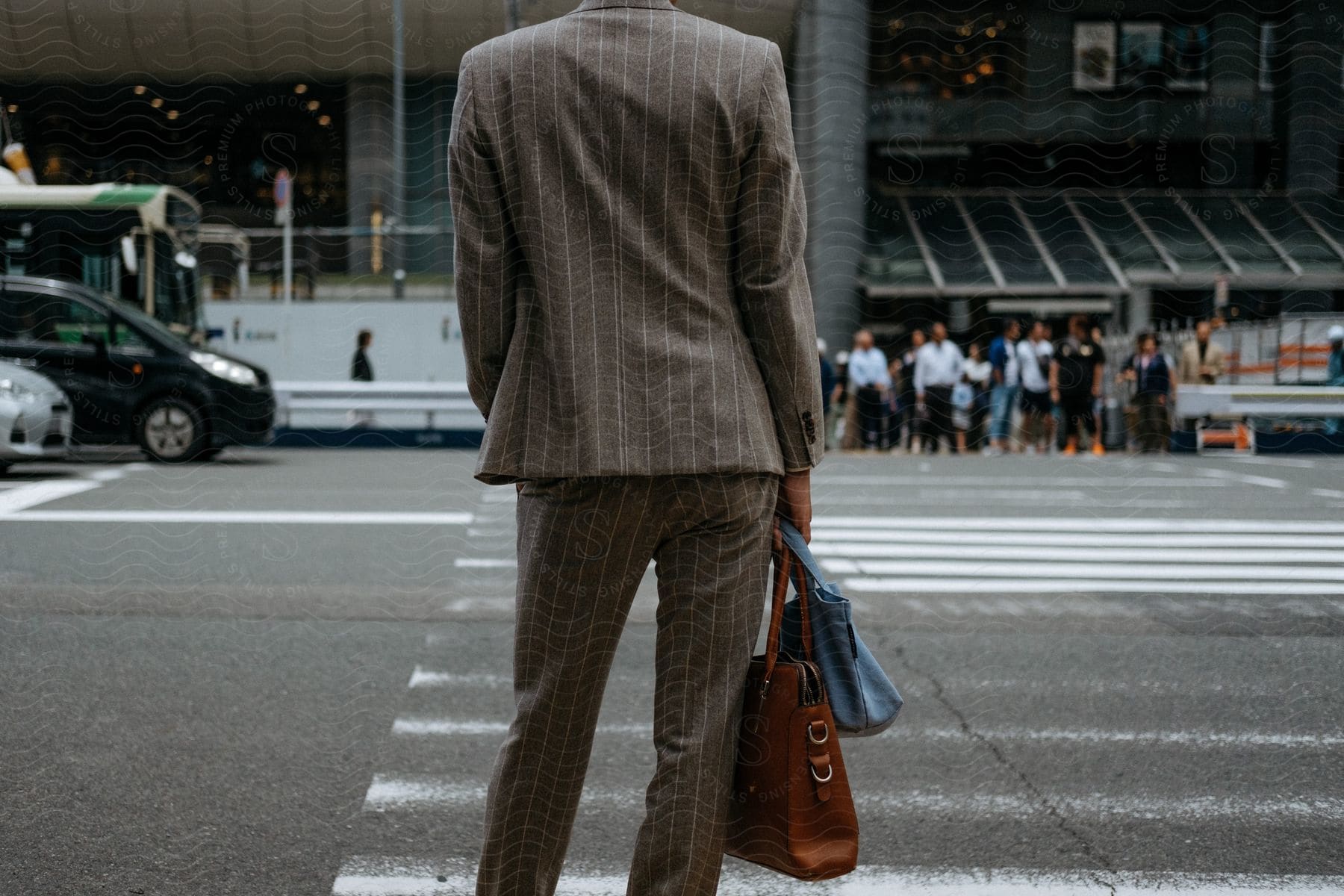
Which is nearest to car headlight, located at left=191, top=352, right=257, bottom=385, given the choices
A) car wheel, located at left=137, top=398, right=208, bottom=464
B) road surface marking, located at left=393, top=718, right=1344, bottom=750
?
car wheel, located at left=137, top=398, right=208, bottom=464

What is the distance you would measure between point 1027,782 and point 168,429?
449 inches

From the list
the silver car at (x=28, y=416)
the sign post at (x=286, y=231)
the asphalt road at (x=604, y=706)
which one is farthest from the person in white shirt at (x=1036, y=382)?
the silver car at (x=28, y=416)

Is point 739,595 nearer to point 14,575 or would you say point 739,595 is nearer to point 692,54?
point 692,54

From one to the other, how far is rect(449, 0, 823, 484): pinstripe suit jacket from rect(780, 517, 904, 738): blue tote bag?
259 mm

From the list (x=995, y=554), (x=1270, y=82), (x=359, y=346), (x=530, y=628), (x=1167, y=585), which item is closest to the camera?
(x=530, y=628)

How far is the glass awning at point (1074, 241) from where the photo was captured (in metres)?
17.4

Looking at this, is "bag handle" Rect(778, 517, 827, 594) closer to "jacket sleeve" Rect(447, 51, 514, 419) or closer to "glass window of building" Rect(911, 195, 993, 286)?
"jacket sleeve" Rect(447, 51, 514, 419)

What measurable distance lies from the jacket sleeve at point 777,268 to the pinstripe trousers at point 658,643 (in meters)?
0.13

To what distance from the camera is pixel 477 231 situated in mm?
1941

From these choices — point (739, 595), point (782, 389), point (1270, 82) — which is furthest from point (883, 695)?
point (1270, 82)

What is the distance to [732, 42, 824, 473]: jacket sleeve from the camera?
6.25 feet

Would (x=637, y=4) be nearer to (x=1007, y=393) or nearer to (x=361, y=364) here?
(x=1007, y=393)

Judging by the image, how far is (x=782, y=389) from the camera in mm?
1967

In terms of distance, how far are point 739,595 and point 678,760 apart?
0.89ft
